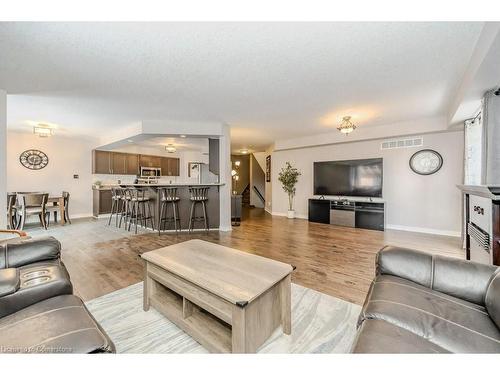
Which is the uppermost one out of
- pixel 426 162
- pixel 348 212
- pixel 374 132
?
pixel 374 132

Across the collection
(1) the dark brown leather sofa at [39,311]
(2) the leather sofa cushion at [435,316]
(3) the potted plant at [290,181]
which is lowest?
(2) the leather sofa cushion at [435,316]

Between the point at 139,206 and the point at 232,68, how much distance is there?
4.01 m

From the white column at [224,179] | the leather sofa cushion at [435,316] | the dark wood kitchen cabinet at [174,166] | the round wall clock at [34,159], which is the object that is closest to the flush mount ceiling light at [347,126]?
the white column at [224,179]

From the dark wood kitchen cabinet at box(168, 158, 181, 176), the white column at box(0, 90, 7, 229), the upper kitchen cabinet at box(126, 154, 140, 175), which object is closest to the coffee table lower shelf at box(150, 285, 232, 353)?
the white column at box(0, 90, 7, 229)

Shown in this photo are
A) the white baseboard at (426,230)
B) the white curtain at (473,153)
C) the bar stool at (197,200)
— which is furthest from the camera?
the bar stool at (197,200)

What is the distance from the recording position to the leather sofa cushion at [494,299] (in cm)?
99

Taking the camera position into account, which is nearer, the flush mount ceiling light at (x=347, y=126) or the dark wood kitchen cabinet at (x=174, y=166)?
the flush mount ceiling light at (x=347, y=126)

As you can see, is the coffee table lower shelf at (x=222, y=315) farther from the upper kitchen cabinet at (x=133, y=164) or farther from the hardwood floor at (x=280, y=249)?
the upper kitchen cabinet at (x=133, y=164)

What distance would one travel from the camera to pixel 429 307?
3.61ft

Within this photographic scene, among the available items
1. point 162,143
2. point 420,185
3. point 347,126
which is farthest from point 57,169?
point 420,185

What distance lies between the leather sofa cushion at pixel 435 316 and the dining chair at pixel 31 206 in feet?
21.3

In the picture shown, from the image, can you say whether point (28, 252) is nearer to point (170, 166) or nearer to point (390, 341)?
point (390, 341)

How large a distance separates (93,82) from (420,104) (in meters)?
5.05
